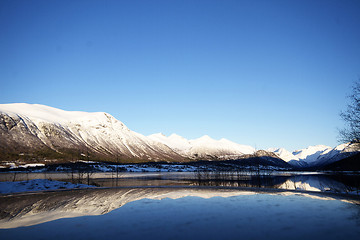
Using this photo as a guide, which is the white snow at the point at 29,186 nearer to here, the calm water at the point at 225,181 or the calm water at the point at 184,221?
the calm water at the point at 225,181

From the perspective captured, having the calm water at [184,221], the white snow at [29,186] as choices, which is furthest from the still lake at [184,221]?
the white snow at [29,186]

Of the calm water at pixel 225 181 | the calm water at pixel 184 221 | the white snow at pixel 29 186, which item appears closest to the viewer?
the calm water at pixel 184 221

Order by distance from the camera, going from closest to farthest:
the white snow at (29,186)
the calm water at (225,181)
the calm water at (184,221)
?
the calm water at (184,221), the white snow at (29,186), the calm water at (225,181)

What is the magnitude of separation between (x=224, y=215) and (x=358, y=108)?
19108 millimetres

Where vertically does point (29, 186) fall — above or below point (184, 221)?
above

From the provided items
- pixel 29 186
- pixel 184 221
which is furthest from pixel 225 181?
pixel 184 221

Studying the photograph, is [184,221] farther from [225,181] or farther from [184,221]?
[225,181]

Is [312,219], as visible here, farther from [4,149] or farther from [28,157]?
[4,149]

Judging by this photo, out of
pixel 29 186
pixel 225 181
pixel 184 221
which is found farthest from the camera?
pixel 225 181

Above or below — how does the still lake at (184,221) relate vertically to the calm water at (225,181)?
above

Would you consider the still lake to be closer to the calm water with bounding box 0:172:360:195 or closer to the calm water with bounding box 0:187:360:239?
the calm water with bounding box 0:187:360:239

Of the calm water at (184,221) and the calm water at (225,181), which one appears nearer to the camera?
the calm water at (184,221)

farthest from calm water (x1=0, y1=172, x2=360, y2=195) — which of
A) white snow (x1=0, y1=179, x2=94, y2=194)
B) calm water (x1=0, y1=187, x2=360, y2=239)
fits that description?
calm water (x1=0, y1=187, x2=360, y2=239)

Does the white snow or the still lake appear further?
the white snow
